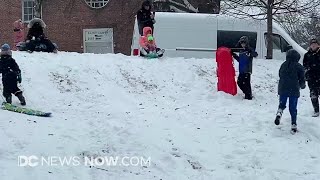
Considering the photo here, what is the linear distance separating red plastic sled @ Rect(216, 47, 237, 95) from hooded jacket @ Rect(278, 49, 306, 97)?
305cm

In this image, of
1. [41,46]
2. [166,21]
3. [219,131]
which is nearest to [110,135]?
[219,131]

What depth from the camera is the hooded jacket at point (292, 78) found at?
431 inches

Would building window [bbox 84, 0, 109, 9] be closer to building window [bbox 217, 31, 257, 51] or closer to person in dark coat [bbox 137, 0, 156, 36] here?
building window [bbox 217, 31, 257, 51]

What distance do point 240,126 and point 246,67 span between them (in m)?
2.97

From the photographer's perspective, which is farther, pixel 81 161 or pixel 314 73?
pixel 314 73

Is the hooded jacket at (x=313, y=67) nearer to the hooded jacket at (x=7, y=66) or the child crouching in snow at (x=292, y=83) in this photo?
the child crouching in snow at (x=292, y=83)

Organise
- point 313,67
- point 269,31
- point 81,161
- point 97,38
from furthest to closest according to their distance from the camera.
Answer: point 97,38 → point 269,31 → point 313,67 → point 81,161

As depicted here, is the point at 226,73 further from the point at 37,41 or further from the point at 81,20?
the point at 81,20

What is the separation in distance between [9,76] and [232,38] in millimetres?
11109

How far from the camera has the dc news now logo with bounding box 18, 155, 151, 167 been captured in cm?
811

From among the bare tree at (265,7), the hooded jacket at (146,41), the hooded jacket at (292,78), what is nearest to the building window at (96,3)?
the bare tree at (265,7)

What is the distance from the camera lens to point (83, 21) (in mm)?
32688

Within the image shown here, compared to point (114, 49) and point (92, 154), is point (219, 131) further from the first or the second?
point (114, 49)

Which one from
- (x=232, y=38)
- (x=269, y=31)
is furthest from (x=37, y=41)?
(x=269, y=31)
